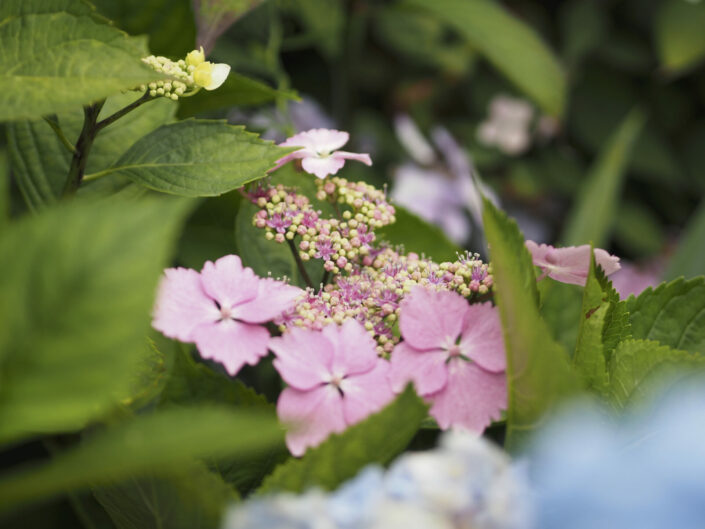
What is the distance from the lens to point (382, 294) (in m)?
0.32

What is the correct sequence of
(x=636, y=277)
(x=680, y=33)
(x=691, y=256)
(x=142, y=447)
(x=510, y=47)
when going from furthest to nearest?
(x=636, y=277) → (x=680, y=33) → (x=510, y=47) → (x=691, y=256) → (x=142, y=447)

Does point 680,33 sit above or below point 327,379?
above

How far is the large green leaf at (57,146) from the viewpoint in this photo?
1.33ft

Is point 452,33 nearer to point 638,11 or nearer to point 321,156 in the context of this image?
point 638,11

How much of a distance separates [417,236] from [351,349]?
7.0 inches

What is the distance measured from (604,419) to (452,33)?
153cm

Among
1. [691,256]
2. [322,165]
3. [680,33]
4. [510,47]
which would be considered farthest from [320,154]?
[680,33]

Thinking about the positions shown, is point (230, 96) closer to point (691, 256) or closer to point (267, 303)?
point (267, 303)

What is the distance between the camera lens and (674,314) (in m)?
0.37

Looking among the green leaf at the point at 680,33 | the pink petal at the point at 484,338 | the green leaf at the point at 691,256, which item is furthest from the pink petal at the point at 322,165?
the green leaf at the point at 680,33

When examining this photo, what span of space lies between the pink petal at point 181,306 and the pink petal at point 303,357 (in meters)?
0.03

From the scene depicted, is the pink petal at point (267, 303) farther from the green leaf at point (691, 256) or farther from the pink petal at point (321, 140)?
the green leaf at point (691, 256)

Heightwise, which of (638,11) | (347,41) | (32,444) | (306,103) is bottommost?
(32,444)

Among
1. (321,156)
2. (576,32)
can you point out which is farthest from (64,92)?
(576,32)
